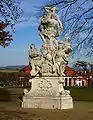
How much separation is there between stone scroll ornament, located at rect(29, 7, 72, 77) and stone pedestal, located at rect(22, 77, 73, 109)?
0.36 meters

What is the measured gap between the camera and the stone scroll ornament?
19.8 m

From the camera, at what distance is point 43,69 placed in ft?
65.0

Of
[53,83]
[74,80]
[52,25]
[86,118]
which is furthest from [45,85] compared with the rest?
[74,80]

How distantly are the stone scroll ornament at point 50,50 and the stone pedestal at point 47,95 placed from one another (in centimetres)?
36

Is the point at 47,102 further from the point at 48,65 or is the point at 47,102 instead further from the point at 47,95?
the point at 48,65

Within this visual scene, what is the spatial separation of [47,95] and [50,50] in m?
2.28

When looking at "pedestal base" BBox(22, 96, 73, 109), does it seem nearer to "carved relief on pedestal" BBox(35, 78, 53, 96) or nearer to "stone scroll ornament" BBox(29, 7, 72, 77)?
"carved relief on pedestal" BBox(35, 78, 53, 96)

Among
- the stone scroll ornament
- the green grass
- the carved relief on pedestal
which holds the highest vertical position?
the stone scroll ornament

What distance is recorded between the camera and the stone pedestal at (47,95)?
62.6ft

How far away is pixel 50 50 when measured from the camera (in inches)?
781

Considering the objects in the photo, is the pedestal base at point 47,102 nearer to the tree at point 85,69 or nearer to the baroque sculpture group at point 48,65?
the baroque sculpture group at point 48,65

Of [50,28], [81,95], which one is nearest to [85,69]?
[81,95]

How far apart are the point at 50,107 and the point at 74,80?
79667 millimetres

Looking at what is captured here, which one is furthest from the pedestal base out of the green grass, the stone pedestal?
the green grass
